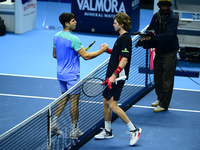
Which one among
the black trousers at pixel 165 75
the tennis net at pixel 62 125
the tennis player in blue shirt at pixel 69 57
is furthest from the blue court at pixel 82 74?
the tennis player in blue shirt at pixel 69 57

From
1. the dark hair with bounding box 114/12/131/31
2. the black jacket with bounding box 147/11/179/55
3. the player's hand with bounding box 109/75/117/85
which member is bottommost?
the player's hand with bounding box 109/75/117/85

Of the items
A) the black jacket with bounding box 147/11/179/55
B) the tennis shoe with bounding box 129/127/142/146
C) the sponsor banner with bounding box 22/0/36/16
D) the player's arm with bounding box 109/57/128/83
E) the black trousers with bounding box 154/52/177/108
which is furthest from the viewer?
the sponsor banner with bounding box 22/0/36/16

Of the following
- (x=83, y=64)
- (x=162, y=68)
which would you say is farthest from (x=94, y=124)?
(x=83, y=64)

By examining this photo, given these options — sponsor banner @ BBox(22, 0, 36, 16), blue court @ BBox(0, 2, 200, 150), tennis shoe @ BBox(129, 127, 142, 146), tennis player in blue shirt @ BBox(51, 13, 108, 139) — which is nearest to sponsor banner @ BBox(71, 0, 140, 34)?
sponsor banner @ BBox(22, 0, 36, 16)

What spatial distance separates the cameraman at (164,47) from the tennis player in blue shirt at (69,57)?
139cm

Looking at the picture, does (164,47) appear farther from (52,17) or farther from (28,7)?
(52,17)

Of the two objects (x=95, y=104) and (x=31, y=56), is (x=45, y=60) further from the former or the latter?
(x=95, y=104)

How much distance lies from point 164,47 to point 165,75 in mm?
520

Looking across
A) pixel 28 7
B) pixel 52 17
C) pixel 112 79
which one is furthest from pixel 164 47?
pixel 52 17

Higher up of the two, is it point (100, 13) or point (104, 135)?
point (100, 13)

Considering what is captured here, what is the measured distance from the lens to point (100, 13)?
13648 millimetres

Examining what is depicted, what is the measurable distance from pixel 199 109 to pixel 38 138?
3.28m

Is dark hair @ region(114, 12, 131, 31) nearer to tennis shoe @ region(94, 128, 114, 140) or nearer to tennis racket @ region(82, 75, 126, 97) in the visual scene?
tennis racket @ region(82, 75, 126, 97)

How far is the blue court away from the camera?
224 inches
